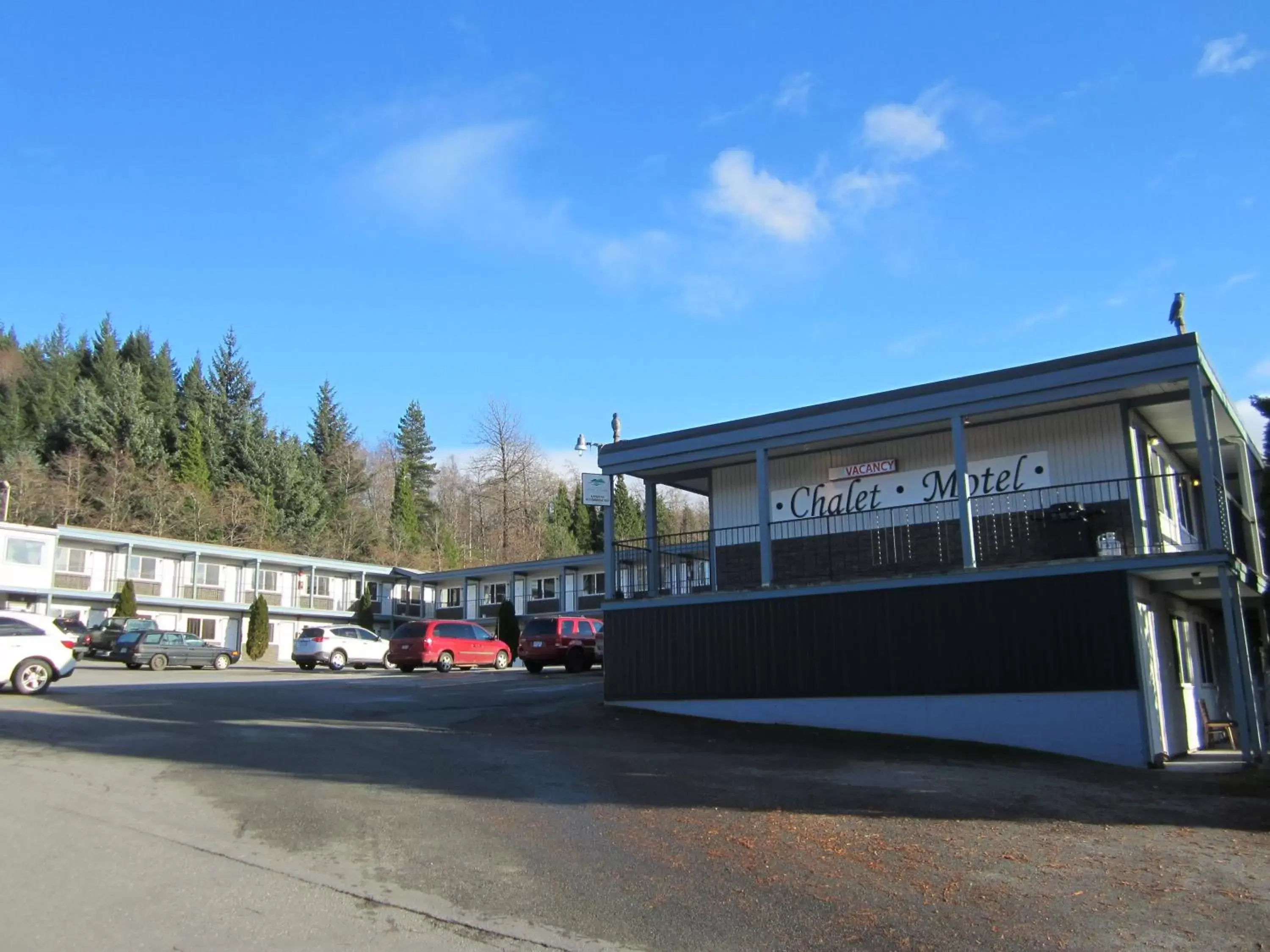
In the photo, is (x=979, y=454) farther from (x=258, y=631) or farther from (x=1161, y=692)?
(x=258, y=631)

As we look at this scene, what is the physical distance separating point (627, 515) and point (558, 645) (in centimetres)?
4323

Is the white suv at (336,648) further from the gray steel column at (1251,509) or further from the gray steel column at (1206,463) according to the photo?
the gray steel column at (1206,463)

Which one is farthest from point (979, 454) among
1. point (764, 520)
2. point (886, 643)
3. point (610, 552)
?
Result: point (610, 552)

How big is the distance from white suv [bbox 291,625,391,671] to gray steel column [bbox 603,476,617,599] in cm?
1424

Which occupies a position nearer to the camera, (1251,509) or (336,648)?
(1251,509)

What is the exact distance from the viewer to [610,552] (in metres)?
19.3

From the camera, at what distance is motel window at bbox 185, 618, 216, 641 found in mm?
49219

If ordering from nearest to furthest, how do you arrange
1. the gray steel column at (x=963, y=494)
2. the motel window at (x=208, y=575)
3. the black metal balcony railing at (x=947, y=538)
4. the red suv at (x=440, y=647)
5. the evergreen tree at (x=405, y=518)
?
1. the gray steel column at (x=963, y=494)
2. the black metal balcony railing at (x=947, y=538)
3. the red suv at (x=440, y=647)
4. the motel window at (x=208, y=575)
5. the evergreen tree at (x=405, y=518)

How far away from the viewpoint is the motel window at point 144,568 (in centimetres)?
4709

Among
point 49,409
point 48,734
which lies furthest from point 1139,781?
point 49,409

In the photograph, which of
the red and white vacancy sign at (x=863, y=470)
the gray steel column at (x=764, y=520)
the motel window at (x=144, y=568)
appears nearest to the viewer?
the gray steel column at (x=764, y=520)

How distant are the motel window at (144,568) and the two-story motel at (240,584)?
4cm

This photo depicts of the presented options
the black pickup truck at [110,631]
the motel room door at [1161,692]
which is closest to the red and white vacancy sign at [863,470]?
the motel room door at [1161,692]

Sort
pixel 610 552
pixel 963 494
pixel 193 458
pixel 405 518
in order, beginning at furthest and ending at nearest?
pixel 405 518, pixel 193 458, pixel 610 552, pixel 963 494
